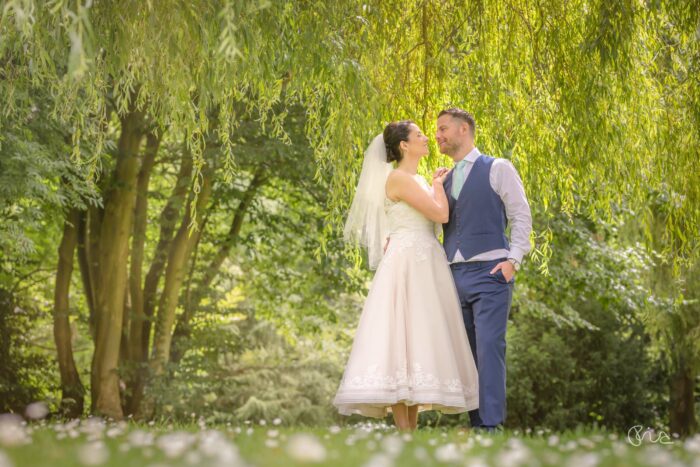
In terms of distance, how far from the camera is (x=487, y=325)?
4777 mm

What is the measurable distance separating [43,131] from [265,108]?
333 centimetres

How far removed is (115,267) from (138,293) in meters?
1.04

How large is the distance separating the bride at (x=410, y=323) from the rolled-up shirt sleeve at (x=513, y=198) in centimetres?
34

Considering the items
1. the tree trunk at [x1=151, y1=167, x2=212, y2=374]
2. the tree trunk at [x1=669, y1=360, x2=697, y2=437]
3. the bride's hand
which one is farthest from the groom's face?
the tree trunk at [x1=669, y1=360, x2=697, y2=437]

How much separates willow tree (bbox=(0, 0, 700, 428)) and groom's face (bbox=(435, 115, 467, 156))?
49 cm

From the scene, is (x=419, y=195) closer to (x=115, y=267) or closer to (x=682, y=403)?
(x=115, y=267)

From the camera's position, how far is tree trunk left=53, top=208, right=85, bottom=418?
35.8 ft

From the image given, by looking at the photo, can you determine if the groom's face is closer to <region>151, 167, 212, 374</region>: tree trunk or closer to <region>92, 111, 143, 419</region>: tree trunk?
<region>92, 111, 143, 419</region>: tree trunk

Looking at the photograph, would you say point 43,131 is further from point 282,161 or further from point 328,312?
point 328,312

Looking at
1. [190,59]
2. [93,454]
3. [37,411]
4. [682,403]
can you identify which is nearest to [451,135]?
[190,59]

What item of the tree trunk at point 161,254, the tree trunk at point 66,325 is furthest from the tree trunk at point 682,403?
the tree trunk at point 66,325

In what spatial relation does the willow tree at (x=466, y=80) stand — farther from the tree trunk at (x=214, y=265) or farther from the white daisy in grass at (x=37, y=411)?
the tree trunk at (x=214, y=265)

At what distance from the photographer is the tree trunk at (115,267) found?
34.1 feet

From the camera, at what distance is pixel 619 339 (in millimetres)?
14914
